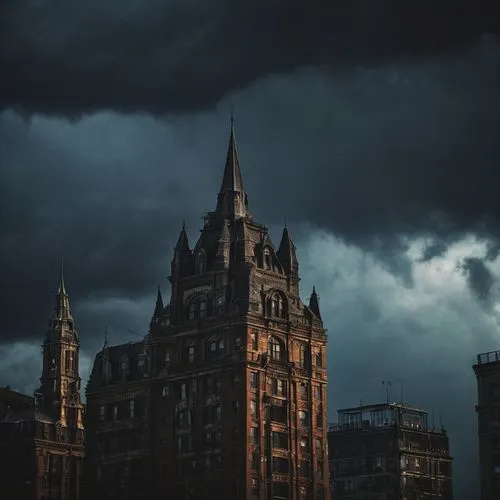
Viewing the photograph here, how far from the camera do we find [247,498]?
19975 cm

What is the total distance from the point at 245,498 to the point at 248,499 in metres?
0.48

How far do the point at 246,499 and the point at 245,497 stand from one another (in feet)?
1.24

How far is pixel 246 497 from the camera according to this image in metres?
200

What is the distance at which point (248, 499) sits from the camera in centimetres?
19988

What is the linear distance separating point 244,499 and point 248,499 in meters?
0.57

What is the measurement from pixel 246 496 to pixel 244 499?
1.70 feet

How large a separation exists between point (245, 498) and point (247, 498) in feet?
0.94

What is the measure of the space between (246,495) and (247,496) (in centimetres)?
20

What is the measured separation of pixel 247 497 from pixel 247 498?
0.17 metres

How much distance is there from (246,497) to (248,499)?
44 cm

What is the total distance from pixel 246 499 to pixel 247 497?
376 mm

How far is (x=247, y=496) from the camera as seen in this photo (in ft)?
656

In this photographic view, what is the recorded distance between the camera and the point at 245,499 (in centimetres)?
19975

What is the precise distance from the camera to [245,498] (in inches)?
7864
